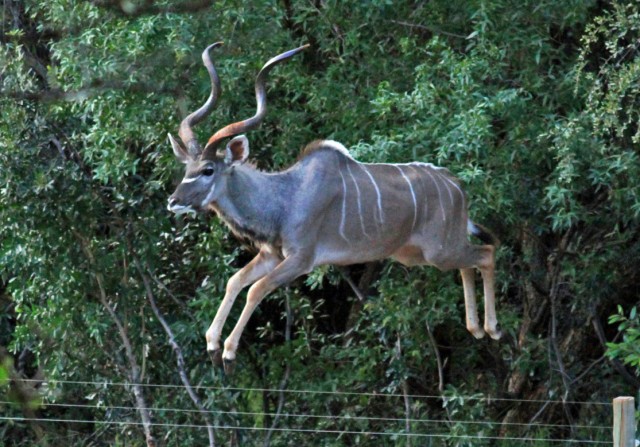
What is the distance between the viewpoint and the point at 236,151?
4922 mm

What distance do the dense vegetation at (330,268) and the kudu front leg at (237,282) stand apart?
884 millimetres

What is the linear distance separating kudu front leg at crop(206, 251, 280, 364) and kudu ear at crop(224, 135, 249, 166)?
1.54 feet

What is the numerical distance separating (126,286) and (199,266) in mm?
468

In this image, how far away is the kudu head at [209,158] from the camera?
15.5 feet

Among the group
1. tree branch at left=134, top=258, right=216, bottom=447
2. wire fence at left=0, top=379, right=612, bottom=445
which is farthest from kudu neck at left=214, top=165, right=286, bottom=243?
tree branch at left=134, top=258, right=216, bottom=447

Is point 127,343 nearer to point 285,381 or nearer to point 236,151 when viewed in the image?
point 285,381

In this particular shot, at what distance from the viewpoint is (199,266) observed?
732 centimetres

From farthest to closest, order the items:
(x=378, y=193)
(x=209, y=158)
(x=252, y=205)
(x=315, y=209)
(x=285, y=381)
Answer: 1. (x=285, y=381)
2. (x=378, y=193)
3. (x=315, y=209)
4. (x=252, y=205)
5. (x=209, y=158)

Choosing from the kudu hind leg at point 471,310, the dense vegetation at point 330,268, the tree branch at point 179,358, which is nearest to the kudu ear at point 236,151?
the dense vegetation at point 330,268

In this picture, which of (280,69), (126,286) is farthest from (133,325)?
(280,69)

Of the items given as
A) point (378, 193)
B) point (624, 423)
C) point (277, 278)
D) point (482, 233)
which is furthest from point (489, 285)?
point (624, 423)

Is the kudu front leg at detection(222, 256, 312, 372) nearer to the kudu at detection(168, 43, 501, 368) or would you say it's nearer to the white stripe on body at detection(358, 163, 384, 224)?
the kudu at detection(168, 43, 501, 368)

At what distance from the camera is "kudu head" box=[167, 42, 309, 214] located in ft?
15.5

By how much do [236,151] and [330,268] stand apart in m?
2.02
